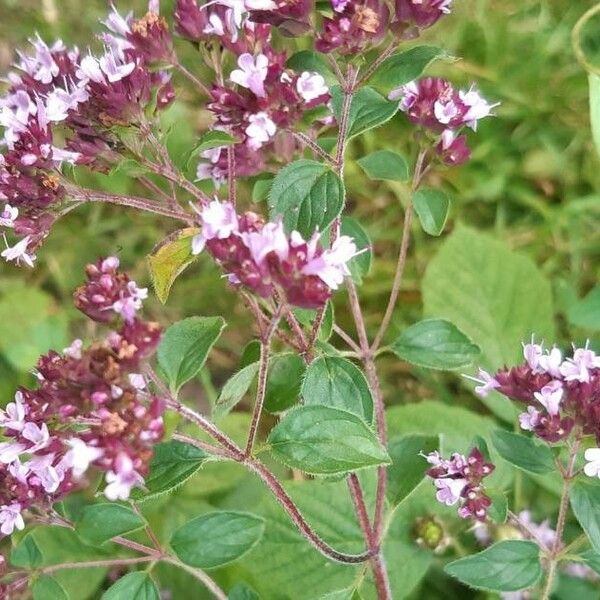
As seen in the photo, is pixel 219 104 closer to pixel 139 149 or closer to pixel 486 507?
pixel 139 149

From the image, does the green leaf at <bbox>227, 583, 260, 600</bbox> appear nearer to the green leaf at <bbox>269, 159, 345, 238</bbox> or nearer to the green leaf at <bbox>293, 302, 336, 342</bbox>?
the green leaf at <bbox>293, 302, 336, 342</bbox>

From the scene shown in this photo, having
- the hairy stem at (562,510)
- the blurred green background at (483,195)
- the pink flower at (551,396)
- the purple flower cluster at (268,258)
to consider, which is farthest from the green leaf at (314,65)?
the blurred green background at (483,195)

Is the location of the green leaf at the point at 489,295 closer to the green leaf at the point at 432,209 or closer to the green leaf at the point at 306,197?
the green leaf at the point at 432,209

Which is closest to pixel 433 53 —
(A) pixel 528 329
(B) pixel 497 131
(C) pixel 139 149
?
(C) pixel 139 149

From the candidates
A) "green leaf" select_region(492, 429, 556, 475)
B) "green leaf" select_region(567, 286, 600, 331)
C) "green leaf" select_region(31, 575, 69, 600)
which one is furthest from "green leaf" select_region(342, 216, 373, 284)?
"green leaf" select_region(31, 575, 69, 600)

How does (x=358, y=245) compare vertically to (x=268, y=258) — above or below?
below

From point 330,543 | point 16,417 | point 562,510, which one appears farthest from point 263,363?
point 330,543

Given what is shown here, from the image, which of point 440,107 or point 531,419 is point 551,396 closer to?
point 531,419
